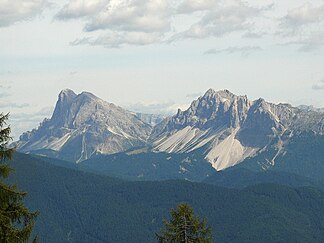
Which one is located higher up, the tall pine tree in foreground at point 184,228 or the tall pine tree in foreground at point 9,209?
the tall pine tree in foreground at point 9,209

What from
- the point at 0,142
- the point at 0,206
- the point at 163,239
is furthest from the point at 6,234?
the point at 163,239

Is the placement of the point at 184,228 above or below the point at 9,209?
below

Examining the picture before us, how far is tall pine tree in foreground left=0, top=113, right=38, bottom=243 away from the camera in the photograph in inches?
1613

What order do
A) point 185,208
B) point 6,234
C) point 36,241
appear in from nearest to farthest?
point 6,234, point 36,241, point 185,208

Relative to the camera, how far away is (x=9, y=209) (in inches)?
1665

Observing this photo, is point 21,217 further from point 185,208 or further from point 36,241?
point 185,208

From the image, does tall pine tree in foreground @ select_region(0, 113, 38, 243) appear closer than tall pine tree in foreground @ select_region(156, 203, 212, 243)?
Yes

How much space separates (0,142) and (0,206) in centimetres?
364

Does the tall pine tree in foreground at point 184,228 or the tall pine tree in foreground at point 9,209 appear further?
the tall pine tree in foreground at point 184,228

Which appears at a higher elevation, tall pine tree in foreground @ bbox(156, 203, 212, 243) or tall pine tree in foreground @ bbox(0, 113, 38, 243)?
tall pine tree in foreground @ bbox(0, 113, 38, 243)

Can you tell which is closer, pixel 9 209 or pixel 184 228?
pixel 9 209

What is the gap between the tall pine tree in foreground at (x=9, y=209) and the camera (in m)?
41.0

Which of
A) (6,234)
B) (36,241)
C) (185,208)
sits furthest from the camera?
(185,208)

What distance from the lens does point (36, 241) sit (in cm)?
4388
